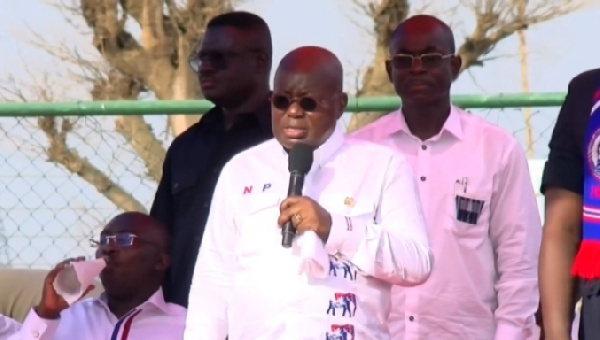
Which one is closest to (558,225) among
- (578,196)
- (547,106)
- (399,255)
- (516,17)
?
(578,196)

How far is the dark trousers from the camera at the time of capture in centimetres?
297

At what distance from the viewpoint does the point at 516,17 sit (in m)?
9.17

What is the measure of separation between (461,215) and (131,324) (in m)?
1.17

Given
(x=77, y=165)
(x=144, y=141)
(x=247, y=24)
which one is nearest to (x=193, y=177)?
(x=247, y=24)

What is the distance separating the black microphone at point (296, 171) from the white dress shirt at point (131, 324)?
1377 mm

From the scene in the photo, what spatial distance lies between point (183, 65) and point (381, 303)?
243 inches

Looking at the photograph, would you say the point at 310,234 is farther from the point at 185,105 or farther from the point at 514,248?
the point at 185,105

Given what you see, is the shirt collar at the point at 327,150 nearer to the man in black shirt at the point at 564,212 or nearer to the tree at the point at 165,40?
the man in black shirt at the point at 564,212

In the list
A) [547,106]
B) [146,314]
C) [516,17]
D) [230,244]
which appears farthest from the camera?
[516,17]

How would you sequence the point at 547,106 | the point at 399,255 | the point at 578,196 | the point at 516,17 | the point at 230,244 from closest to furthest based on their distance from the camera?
the point at 578,196 → the point at 399,255 → the point at 230,244 → the point at 547,106 → the point at 516,17

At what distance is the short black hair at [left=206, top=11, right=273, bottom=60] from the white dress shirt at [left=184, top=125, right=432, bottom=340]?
1.09 metres

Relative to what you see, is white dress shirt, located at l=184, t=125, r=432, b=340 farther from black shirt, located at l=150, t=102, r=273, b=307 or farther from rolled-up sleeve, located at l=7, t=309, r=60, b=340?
rolled-up sleeve, located at l=7, t=309, r=60, b=340

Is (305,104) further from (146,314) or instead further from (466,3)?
(466,3)

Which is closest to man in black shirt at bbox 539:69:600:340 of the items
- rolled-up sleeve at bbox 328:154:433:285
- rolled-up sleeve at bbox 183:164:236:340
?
rolled-up sleeve at bbox 328:154:433:285
